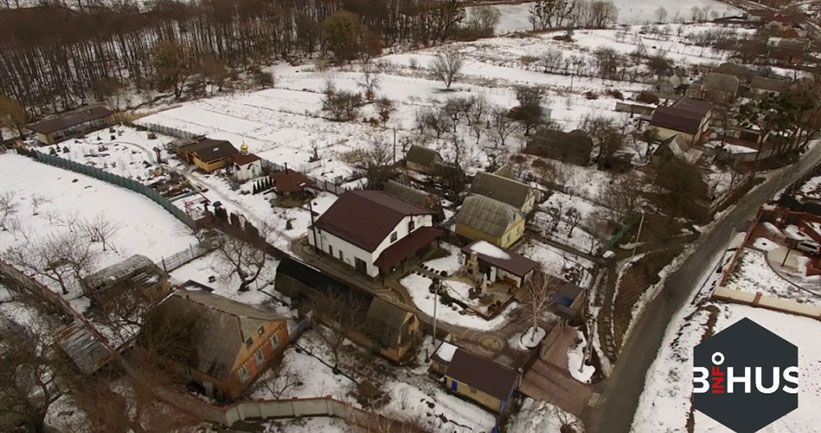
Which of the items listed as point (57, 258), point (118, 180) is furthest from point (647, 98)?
point (57, 258)

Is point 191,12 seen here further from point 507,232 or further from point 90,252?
point 507,232

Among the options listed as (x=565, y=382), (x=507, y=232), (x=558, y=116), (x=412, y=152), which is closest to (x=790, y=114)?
(x=558, y=116)

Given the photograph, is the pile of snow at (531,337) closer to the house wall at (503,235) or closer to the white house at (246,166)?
the house wall at (503,235)

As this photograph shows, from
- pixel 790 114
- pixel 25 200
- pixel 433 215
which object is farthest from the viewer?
pixel 790 114

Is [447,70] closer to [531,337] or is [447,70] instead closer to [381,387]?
[531,337]

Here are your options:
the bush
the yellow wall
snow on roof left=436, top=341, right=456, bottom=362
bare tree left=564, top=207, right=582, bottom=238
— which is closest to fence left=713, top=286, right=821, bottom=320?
bare tree left=564, top=207, right=582, bottom=238

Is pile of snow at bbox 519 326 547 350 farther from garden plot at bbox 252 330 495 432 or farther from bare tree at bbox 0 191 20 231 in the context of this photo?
bare tree at bbox 0 191 20 231

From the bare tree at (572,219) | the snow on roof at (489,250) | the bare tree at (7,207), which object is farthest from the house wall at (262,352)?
the bare tree at (7,207)
